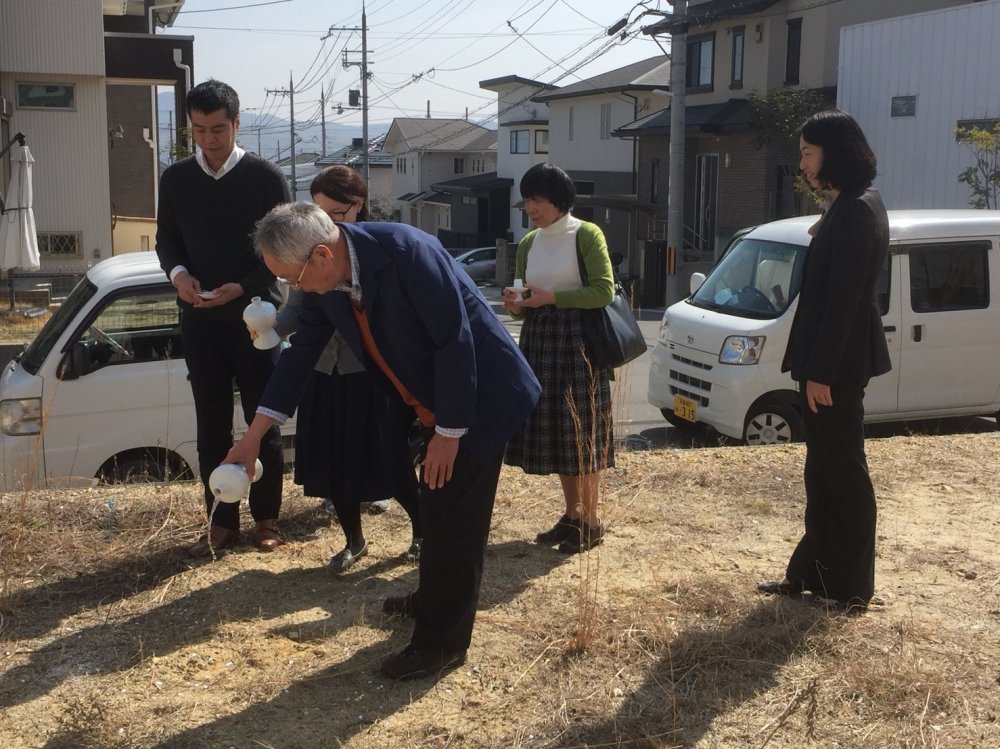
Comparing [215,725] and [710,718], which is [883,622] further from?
[215,725]

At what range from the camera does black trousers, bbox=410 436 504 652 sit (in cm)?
339

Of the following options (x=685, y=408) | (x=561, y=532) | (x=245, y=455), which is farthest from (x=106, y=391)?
(x=685, y=408)

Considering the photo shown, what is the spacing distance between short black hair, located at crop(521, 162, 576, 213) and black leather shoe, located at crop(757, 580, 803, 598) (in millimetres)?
1754

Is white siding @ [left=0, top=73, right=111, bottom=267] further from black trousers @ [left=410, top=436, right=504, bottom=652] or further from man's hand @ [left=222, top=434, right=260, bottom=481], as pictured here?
black trousers @ [left=410, top=436, right=504, bottom=652]

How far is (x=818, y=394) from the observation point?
374cm

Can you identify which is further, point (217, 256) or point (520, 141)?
point (520, 141)

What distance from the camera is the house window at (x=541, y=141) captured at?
47.7m

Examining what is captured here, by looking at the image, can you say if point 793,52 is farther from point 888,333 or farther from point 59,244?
point 888,333

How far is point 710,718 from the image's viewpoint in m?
3.29

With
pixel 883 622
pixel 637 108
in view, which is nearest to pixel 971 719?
pixel 883 622

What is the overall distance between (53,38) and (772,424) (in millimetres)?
18396

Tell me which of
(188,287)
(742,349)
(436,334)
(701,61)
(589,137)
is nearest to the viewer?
(436,334)

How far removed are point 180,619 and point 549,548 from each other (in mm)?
1640

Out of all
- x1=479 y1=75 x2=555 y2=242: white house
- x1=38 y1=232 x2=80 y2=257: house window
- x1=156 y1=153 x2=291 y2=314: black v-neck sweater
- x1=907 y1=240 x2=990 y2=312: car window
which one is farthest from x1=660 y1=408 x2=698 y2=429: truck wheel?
x1=479 y1=75 x2=555 y2=242: white house
